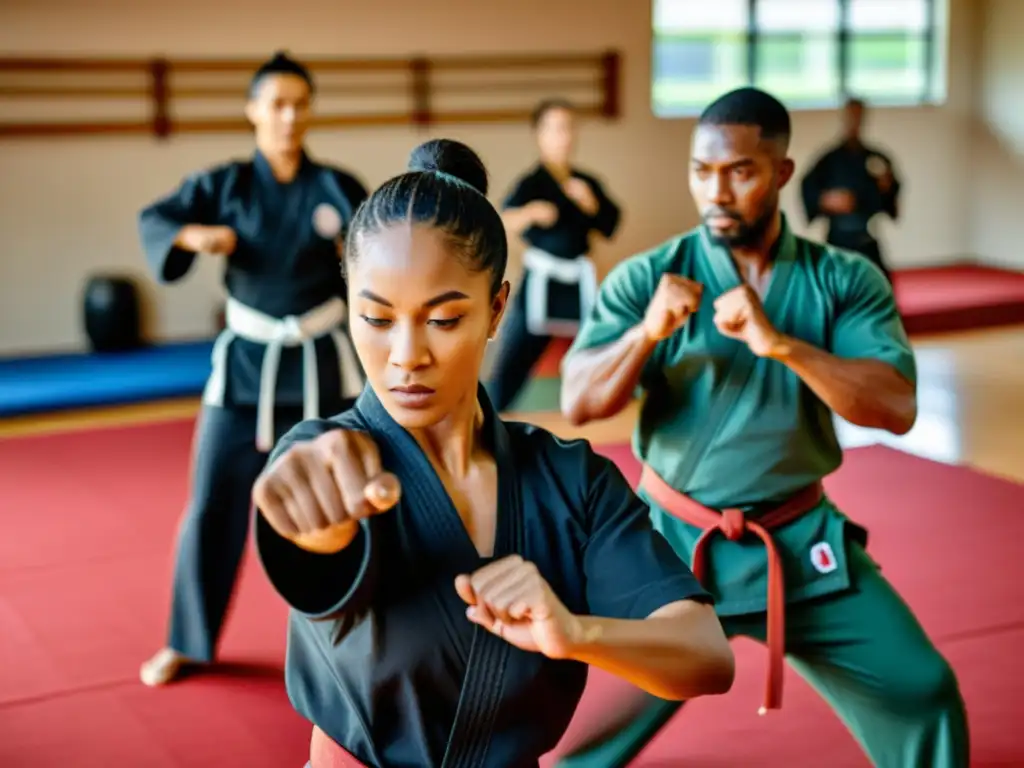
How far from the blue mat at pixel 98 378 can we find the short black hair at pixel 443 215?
528cm

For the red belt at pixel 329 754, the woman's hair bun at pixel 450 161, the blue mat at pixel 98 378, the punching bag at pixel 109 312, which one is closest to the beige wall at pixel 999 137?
the blue mat at pixel 98 378

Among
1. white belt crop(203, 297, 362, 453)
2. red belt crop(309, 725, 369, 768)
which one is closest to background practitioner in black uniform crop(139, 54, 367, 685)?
white belt crop(203, 297, 362, 453)

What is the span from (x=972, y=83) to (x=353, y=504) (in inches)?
400

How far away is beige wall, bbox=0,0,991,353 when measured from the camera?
7.27 metres

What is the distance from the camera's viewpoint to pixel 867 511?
4.61m

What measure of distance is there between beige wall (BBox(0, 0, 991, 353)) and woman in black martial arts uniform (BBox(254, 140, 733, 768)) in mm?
6362

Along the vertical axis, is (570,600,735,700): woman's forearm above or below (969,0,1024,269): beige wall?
below

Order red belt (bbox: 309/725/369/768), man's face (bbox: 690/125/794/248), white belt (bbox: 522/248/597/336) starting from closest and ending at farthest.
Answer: red belt (bbox: 309/725/369/768), man's face (bbox: 690/125/794/248), white belt (bbox: 522/248/597/336)

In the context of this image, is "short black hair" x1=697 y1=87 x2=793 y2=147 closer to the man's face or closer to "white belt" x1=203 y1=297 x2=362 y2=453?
the man's face

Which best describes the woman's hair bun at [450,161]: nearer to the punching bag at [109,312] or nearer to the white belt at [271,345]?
the white belt at [271,345]

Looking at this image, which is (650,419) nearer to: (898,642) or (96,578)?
(898,642)

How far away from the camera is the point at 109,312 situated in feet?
23.6

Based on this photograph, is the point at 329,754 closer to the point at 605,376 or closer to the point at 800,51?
the point at 605,376

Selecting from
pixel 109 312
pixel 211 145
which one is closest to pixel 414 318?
pixel 109 312
